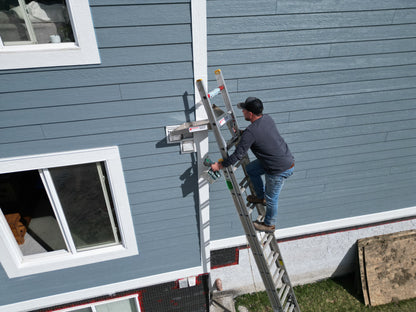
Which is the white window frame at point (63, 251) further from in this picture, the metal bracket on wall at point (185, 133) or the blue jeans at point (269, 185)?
the blue jeans at point (269, 185)

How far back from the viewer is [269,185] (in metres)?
3.45

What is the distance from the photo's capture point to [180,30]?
2.91m

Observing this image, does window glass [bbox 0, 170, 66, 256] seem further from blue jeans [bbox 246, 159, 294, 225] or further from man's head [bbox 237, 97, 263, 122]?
man's head [bbox 237, 97, 263, 122]

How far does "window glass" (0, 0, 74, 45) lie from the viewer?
260 centimetres

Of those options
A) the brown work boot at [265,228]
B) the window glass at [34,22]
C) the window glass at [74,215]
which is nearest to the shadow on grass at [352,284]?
the brown work boot at [265,228]

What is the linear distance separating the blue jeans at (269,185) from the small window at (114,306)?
2.91 m

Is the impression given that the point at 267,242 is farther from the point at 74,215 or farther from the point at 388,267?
the point at 388,267

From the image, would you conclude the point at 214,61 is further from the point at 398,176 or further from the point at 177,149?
the point at 398,176

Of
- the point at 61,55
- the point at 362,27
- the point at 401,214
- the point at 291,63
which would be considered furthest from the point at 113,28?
the point at 401,214

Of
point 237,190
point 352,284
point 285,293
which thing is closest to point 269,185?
point 237,190

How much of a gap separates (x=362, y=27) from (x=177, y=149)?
9.28ft

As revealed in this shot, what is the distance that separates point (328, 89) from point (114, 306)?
16.5 ft

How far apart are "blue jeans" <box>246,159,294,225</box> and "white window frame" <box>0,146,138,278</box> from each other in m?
1.66

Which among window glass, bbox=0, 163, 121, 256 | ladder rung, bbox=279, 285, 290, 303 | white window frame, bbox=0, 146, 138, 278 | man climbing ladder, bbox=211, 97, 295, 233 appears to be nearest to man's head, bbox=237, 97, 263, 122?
man climbing ladder, bbox=211, 97, 295, 233
